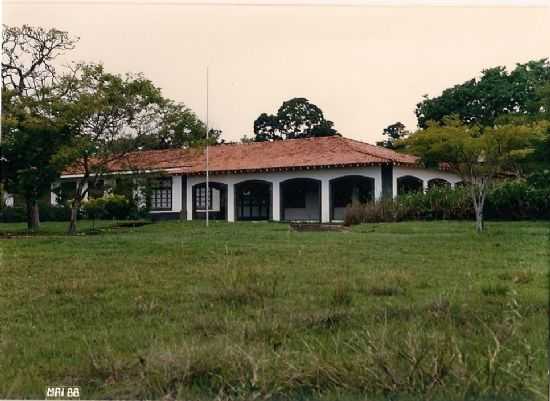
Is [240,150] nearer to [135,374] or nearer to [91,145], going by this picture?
[91,145]

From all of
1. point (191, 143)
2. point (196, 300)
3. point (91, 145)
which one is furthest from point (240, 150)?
point (196, 300)

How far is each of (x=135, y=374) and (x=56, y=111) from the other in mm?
8322

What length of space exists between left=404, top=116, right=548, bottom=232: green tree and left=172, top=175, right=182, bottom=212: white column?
12.6 meters

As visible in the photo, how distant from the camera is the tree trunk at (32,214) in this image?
9912 mm

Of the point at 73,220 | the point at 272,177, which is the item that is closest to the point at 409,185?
the point at 73,220

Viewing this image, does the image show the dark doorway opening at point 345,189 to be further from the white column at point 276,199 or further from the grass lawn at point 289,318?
the grass lawn at point 289,318

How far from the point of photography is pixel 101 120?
13016 millimetres

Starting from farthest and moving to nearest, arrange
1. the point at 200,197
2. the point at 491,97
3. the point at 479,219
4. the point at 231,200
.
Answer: the point at 200,197
the point at 231,200
the point at 479,219
the point at 491,97

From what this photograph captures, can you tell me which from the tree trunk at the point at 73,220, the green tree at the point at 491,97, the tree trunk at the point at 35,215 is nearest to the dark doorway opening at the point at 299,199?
the tree trunk at the point at 73,220

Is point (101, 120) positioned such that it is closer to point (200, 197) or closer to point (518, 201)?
point (200, 197)

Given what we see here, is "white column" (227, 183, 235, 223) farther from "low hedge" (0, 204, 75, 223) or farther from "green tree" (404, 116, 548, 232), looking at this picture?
"green tree" (404, 116, 548, 232)

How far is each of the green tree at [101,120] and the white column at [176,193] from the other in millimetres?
5964

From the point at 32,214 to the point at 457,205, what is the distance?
718 cm

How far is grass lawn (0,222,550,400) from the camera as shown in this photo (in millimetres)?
3828
